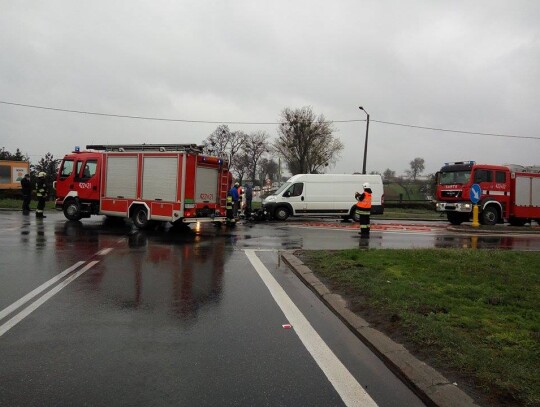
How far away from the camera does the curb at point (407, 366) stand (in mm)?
3334

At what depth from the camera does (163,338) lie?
475 centimetres

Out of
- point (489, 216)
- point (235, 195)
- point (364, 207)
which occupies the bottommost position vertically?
point (489, 216)

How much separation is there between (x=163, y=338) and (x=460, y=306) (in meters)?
3.64

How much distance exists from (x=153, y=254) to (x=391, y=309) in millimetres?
6471

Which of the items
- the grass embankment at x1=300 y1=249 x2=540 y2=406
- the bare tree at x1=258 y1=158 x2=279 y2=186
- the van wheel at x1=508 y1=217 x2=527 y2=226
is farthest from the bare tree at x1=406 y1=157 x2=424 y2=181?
the grass embankment at x1=300 y1=249 x2=540 y2=406

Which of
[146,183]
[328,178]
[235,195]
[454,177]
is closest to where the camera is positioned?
[146,183]

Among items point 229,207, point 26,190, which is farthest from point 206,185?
point 26,190

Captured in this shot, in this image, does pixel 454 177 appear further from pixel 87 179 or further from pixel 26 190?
pixel 26 190

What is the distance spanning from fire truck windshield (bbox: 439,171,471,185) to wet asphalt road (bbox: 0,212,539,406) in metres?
14.1

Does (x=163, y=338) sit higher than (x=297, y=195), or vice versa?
(x=297, y=195)

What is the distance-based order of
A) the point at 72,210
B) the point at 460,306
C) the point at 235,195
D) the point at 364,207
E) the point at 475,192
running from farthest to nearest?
1. the point at 235,195
2. the point at 475,192
3. the point at 72,210
4. the point at 364,207
5. the point at 460,306

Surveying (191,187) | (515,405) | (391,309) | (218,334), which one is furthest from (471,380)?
(191,187)

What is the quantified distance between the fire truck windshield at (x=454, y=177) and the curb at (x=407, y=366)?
639 inches

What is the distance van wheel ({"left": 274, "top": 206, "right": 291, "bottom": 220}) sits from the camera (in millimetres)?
21703
